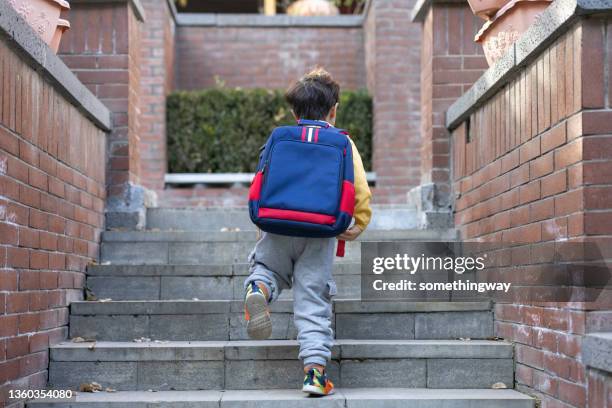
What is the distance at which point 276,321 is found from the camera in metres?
4.29

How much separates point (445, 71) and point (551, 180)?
222cm

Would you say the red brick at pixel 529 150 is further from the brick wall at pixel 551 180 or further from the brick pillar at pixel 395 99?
the brick pillar at pixel 395 99

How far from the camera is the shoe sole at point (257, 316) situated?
3545mm

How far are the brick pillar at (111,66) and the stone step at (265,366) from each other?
65.1 inches

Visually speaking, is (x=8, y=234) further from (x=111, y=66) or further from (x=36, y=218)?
(x=111, y=66)

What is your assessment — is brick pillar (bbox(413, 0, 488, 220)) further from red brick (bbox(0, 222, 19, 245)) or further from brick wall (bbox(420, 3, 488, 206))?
red brick (bbox(0, 222, 19, 245))

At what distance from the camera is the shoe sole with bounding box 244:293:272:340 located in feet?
11.6

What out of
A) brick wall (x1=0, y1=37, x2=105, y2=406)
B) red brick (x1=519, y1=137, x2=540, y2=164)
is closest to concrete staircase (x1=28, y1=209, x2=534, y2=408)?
brick wall (x1=0, y1=37, x2=105, y2=406)

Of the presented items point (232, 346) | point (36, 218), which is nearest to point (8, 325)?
point (36, 218)

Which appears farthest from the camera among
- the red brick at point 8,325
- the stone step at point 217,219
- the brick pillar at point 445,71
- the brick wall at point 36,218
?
the stone step at point 217,219

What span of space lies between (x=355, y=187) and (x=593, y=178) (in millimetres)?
1010

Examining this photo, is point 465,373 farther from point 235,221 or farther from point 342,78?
point 342,78

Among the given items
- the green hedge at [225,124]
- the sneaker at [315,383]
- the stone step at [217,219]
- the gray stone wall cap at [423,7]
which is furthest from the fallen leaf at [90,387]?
the green hedge at [225,124]

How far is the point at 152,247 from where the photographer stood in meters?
5.12
